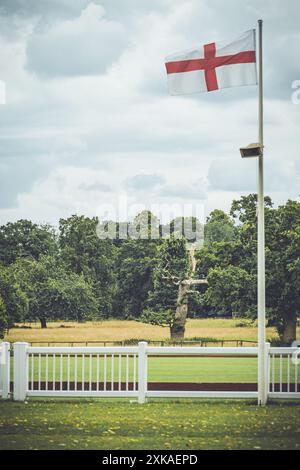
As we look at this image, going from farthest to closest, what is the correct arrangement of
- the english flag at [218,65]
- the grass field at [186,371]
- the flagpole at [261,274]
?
1. the grass field at [186,371]
2. the english flag at [218,65]
3. the flagpole at [261,274]

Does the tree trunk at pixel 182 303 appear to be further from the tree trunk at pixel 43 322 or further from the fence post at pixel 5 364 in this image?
the fence post at pixel 5 364

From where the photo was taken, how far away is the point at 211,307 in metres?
29.0

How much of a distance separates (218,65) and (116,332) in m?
18.1

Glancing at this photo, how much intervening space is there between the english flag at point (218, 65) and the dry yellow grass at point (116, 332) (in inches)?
669

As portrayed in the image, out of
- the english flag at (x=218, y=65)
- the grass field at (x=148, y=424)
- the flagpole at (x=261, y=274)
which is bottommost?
the grass field at (x=148, y=424)

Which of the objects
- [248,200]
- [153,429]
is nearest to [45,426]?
[153,429]

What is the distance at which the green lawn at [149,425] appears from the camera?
7.07 metres

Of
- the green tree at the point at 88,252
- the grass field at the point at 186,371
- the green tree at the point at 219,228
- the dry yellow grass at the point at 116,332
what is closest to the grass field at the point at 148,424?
the grass field at the point at 186,371

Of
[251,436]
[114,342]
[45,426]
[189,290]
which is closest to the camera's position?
[251,436]

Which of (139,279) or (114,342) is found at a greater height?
(139,279)

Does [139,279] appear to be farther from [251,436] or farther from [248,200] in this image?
[251,436]

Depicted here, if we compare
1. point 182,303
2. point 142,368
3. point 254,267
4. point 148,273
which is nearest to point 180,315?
point 182,303

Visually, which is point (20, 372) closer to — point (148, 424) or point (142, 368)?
point (142, 368)
